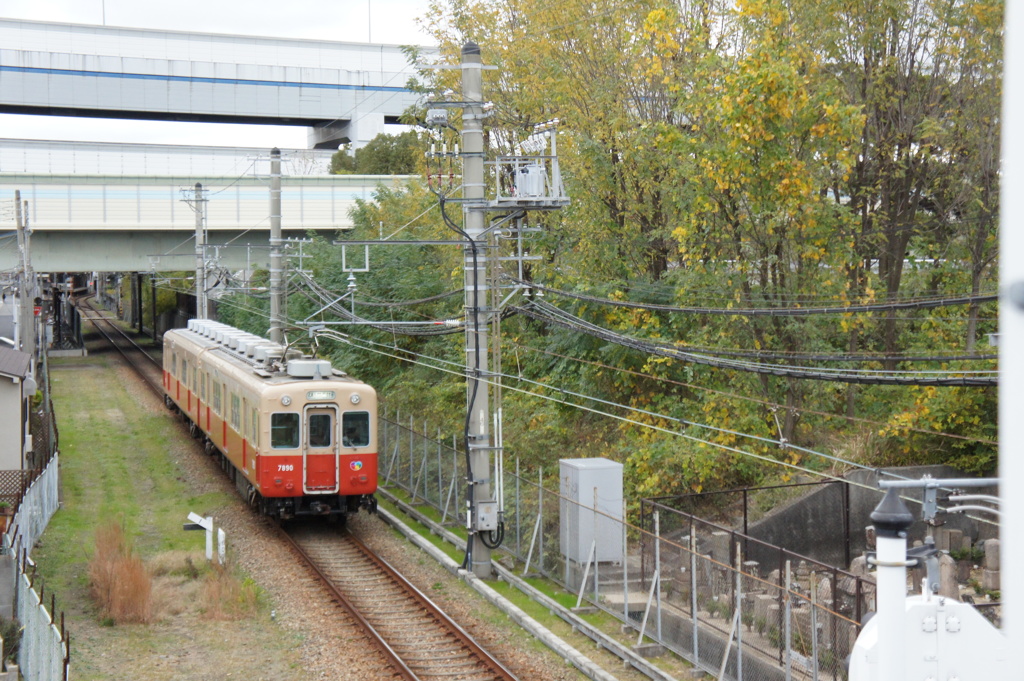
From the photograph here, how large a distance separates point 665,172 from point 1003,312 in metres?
20.4

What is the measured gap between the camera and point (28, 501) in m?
17.5

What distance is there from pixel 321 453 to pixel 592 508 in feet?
19.1

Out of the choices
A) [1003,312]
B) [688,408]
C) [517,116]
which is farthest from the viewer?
[517,116]

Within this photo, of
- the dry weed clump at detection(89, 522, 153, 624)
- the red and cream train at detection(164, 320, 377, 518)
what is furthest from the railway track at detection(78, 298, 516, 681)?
the dry weed clump at detection(89, 522, 153, 624)

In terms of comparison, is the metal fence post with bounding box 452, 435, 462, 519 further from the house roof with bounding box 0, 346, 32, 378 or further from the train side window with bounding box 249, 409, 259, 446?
the house roof with bounding box 0, 346, 32, 378

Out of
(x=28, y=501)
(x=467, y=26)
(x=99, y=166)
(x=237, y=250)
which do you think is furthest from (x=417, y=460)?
(x=99, y=166)

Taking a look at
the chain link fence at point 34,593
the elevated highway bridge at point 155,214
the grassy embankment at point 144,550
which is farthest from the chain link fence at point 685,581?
the elevated highway bridge at point 155,214

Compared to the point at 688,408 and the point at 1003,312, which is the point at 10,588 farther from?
the point at 1003,312

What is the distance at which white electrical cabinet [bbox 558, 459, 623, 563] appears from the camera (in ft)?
49.4

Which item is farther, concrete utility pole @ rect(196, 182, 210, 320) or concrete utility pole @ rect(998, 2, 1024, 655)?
concrete utility pole @ rect(196, 182, 210, 320)

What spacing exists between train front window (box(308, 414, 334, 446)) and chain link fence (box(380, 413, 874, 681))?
2254mm

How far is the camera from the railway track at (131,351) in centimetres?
4153

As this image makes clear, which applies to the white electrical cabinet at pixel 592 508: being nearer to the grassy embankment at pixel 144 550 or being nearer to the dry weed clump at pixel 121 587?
the grassy embankment at pixel 144 550

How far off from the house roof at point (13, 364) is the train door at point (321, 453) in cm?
571
